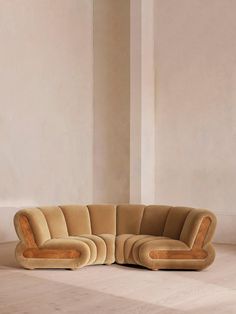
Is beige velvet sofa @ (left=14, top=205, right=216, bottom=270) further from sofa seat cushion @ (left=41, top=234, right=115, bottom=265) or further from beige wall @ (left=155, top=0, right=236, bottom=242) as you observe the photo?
beige wall @ (left=155, top=0, right=236, bottom=242)

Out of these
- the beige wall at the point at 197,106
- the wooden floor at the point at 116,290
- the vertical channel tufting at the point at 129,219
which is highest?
the beige wall at the point at 197,106

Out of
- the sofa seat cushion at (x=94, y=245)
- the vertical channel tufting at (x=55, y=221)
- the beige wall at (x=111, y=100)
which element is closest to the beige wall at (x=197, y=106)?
the beige wall at (x=111, y=100)

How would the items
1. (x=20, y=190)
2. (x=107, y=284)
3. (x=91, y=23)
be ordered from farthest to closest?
1. (x=91, y=23)
2. (x=20, y=190)
3. (x=107, y=284)

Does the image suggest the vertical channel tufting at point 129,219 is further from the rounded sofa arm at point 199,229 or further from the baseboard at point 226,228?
the baseboard at point 226,228

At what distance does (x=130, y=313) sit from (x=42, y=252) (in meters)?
2.20

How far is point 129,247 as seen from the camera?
661 centimetres

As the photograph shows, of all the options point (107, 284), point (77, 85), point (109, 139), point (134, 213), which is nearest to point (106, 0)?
point (77, 85)

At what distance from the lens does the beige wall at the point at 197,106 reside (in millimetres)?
9508

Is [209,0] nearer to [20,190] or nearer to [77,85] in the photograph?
[77,85]

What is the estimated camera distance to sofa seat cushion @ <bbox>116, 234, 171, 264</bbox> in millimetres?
6531

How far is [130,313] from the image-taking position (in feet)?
14.5

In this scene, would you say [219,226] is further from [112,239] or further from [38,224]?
[38,224]

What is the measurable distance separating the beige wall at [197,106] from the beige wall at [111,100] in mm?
704

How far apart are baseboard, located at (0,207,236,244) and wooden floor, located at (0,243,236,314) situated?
94.2 inches
